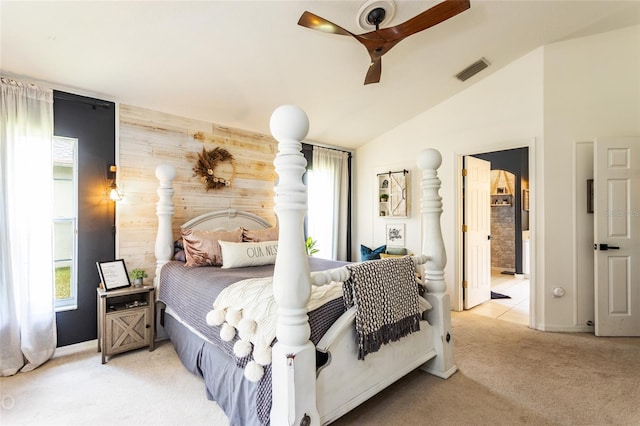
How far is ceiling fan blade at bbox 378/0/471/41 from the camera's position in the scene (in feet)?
6.12

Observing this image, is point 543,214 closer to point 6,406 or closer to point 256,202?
point 256,202

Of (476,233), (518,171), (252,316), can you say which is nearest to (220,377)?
(252,316)

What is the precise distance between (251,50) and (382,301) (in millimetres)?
2248

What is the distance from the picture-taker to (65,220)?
8.95ft

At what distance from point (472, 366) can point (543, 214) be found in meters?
1.94

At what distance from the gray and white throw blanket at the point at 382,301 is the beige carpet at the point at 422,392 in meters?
0.48

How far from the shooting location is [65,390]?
2113mm

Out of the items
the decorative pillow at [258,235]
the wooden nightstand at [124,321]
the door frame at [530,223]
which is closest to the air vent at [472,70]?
the door frame at [530,223]

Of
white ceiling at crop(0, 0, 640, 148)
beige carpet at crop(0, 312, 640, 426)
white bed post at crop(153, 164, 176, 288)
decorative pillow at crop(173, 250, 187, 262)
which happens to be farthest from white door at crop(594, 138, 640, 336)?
white bed post at crop(153, 164, 176, 288)

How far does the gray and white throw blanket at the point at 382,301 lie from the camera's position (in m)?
1.69

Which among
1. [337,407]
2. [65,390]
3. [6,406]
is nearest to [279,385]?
[337,407]

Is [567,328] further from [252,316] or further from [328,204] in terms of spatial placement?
[252,316]

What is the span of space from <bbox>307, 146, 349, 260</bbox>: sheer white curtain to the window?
8.94 ft

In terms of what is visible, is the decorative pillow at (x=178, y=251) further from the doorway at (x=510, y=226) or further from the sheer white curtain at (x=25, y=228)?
the doorway at (x=510, y=226)
